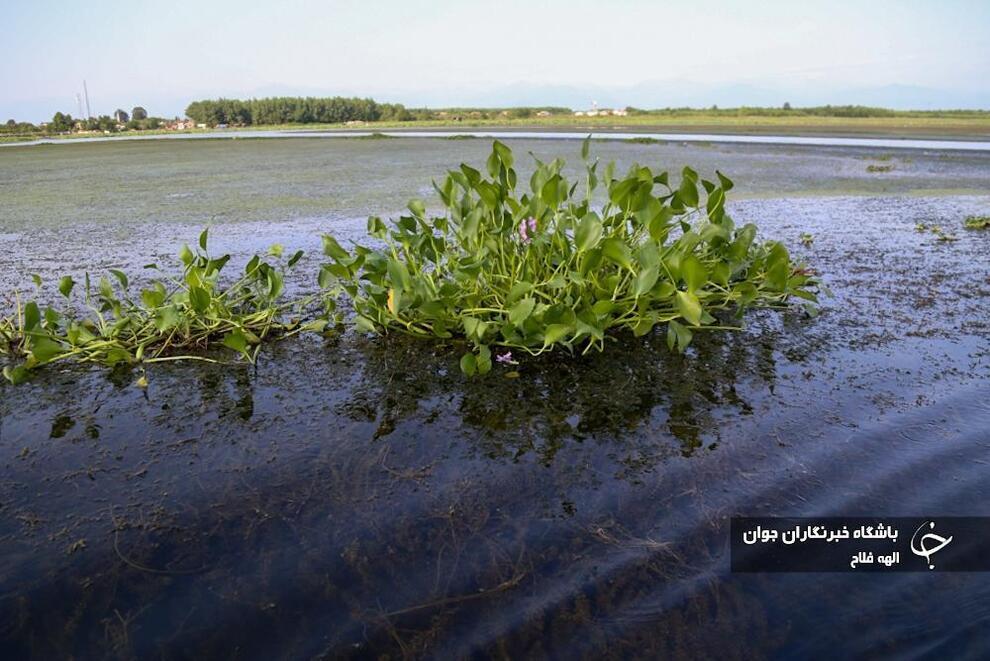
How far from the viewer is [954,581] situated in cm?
163

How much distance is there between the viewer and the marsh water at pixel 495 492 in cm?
148

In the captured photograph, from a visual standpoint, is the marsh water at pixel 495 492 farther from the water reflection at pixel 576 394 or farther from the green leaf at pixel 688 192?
the green leaf at pixel 688 192

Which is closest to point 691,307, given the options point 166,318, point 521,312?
point 521,312

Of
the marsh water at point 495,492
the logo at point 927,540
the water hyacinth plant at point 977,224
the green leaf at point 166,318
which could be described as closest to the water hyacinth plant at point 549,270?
the marsh water at point 495,492

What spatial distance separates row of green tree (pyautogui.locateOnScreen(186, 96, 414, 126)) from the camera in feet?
181

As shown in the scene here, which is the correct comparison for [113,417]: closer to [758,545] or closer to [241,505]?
[241,505]

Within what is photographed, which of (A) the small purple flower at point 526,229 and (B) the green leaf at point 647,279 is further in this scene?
(A) the small purple flower at point 526,229

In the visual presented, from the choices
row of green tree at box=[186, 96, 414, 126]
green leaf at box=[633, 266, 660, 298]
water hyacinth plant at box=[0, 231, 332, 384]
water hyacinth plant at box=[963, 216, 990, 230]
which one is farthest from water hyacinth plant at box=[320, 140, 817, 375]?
row of green tree at box=[186, 96, 414, 126]

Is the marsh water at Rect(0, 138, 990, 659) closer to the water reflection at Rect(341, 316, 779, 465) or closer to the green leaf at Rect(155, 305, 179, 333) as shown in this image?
the water reflection at Rect(341, 316, 779, 465)

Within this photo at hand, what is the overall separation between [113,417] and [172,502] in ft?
2.20

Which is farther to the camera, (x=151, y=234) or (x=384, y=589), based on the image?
(x=151, y=234)

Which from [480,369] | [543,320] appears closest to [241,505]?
[480,369]

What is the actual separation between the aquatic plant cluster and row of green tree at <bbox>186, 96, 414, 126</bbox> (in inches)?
2119

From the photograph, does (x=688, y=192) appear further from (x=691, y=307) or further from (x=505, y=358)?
(x=505, y=358)
